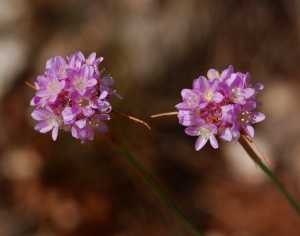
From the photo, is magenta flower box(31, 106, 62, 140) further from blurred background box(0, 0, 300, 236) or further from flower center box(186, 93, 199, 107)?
blurred background box(0, 0, 300, 236)

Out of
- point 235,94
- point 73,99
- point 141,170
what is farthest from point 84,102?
point 235,94

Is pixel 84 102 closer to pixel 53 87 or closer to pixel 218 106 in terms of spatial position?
pixel 53 87

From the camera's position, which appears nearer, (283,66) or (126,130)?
(126,130)

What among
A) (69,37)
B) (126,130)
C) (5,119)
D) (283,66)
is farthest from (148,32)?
(5,119)

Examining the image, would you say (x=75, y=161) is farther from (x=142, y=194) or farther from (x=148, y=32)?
(x=148, y=32)

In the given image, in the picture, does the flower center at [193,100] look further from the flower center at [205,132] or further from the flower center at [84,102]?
the flower center at [84,102]

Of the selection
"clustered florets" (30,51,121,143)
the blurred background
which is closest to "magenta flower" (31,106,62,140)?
→ "clustered florets" (30,51,121,143)
